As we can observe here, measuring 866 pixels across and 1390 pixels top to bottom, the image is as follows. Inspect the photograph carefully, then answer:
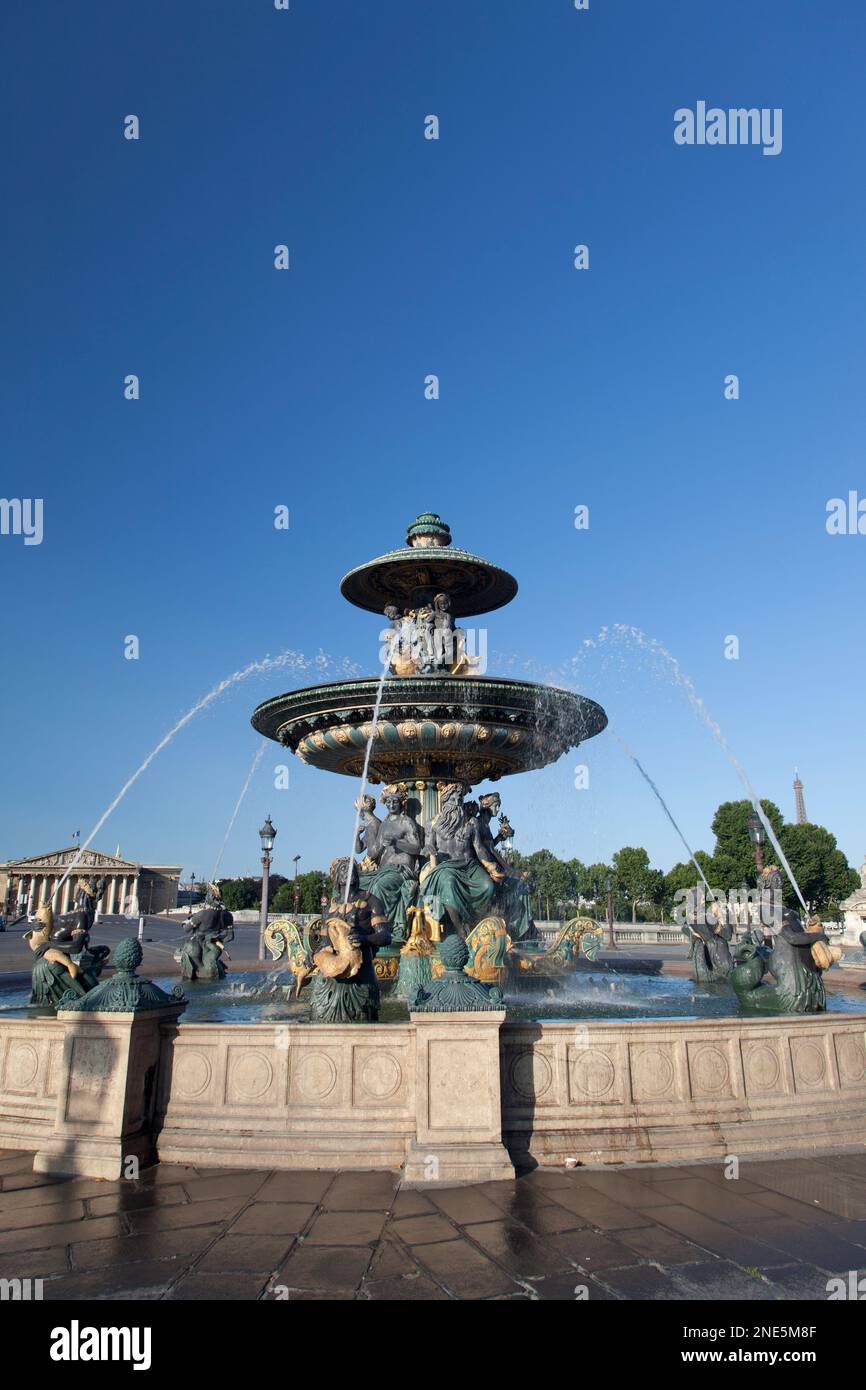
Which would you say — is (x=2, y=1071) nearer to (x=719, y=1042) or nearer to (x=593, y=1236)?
(x=593, y=1236)

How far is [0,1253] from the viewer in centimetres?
462

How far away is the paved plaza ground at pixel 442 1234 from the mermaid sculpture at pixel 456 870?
629 centimetres

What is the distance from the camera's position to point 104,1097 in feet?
→ 20.5

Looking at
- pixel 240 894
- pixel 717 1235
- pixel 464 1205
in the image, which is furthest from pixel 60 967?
pixel 240 894

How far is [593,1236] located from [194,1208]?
96.4 inches

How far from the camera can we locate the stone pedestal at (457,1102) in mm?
5781

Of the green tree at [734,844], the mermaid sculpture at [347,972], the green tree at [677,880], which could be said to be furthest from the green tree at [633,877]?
the mermaid sculpture at [347,972]

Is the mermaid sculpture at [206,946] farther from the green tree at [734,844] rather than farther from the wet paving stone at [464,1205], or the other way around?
the green tree at [734,844]

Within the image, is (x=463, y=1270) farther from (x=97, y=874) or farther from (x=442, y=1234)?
(x=97, y=874)

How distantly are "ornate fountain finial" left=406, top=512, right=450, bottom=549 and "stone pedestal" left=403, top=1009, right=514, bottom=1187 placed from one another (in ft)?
41.3

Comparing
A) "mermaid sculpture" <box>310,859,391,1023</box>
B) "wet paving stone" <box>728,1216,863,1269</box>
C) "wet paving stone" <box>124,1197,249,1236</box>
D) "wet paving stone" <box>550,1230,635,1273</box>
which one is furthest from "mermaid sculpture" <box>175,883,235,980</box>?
"wet paving stone" <box>728,1216,863,1269</box>

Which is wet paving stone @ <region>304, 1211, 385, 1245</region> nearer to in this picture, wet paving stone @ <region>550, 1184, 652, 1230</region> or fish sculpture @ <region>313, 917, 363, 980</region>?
wet paving stone @ <region>550, 1184, 652, 1230</region>

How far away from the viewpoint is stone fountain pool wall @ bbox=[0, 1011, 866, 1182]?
6086 mm
